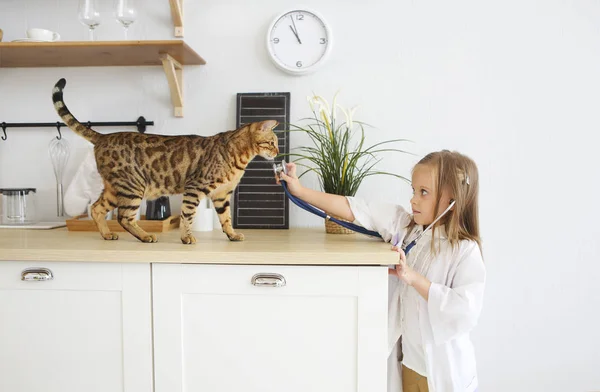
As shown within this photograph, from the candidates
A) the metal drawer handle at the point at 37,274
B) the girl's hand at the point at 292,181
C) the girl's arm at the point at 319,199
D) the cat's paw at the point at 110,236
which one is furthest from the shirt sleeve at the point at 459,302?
the metal drawer handle at the point at 37,274

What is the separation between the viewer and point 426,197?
147 centimetres

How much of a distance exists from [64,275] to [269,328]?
61 centimetres

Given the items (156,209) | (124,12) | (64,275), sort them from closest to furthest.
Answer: (64,275) < (124,12) < (156,209)

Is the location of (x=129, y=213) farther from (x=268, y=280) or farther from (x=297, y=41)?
(x=297, y=41)

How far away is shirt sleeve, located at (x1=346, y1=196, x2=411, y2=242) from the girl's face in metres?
0.10

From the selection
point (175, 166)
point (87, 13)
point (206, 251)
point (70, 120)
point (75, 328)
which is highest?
point (87, 13)

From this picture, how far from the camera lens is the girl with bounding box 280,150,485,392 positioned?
1.37 metres

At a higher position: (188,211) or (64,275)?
(188,211)

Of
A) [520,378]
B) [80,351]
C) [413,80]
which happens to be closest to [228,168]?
[80,351]

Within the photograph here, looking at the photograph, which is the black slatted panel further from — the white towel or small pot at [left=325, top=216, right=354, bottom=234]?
the white towel

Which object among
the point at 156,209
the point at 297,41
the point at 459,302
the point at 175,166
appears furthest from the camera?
the point at 297,41

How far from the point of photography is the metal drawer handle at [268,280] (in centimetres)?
140

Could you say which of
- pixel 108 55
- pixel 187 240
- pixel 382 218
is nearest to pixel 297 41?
pixel 108 55

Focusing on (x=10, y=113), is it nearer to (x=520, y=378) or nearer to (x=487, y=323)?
(x=487, y=323)
